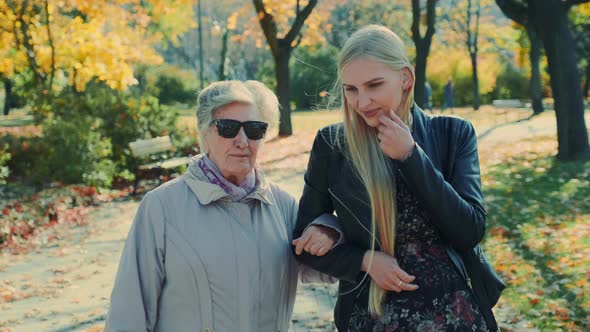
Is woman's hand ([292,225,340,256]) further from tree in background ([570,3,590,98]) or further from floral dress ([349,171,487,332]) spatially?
tree in background ([570,3,590,98])

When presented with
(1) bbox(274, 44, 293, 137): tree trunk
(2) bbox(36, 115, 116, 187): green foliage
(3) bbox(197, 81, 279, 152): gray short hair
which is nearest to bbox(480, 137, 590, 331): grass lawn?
(3) bbox(197, 81, 279, 152): gray short hair

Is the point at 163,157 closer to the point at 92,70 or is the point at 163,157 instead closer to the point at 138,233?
the point at 92,70

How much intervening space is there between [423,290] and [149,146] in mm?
11972

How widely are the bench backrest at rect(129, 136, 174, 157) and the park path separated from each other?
1538 millimetres

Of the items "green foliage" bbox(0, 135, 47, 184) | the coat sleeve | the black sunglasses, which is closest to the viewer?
the coat sleeve

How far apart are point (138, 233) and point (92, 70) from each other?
16.4 meters

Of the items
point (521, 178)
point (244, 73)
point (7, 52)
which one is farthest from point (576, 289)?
point (244, 73)

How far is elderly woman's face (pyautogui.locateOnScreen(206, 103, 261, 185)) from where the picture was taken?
2744 millimetres

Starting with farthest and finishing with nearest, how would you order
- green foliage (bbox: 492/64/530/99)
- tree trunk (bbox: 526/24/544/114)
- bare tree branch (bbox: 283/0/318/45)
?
1. green foliage (bbox: 492/64/530/99)
2. tree trunk (bbox: 526/24/544/114)
3. bare tree branch (bbox: 283/0/318/45)

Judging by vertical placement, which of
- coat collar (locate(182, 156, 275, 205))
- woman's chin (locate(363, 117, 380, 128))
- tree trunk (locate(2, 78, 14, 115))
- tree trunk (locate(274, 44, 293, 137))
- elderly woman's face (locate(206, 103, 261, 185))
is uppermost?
woman's chin (locate(363, 117, 380, 128))

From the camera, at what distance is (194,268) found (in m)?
2.63

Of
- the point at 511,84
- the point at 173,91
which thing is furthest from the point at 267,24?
the point at 173,91

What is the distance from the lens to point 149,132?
51.5ft

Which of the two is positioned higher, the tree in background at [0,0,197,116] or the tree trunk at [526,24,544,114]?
the tree in background at [0,0,197,116]
